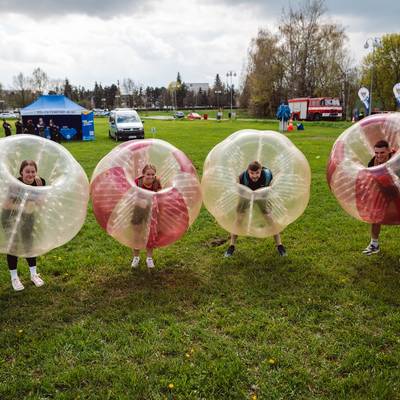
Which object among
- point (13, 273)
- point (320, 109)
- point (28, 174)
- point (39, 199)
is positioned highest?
point (320, 109)

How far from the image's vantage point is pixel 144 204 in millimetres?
4695

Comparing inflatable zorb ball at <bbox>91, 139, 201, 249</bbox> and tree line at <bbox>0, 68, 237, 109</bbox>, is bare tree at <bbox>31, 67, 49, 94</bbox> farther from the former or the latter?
inflatable zorb ball at <bbox>91, 139, 201, 249</bbox>

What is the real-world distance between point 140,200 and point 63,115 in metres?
19.7

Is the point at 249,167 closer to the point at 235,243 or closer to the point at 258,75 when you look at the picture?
the point at 235,243

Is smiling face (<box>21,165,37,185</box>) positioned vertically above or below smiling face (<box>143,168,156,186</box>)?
above

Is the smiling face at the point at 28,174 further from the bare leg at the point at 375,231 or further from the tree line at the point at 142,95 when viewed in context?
the tree line at the point at 142,95

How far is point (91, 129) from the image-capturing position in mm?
22984

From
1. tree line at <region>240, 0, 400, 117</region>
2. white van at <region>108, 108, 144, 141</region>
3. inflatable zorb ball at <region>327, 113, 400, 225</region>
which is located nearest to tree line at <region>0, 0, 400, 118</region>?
tree line at <region>240, 0, 400, 117</region>

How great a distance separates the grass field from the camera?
130 inches

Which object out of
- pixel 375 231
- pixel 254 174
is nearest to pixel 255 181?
pixel 254 174

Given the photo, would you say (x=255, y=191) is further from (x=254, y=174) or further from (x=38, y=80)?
(x=38, y=80)

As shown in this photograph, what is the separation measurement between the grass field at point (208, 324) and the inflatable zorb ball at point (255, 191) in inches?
25.3

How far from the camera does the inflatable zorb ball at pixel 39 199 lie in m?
4.30

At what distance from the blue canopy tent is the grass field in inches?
674
